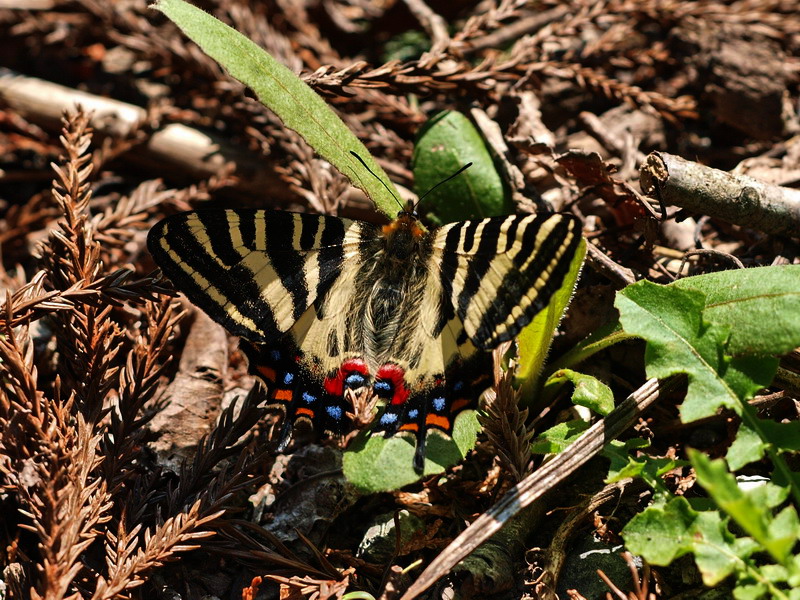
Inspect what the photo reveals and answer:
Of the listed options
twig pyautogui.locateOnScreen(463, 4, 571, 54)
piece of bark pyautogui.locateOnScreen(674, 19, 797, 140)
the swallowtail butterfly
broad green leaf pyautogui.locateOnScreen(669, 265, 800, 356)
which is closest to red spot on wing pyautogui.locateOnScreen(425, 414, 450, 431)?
the swallowtail butterfly

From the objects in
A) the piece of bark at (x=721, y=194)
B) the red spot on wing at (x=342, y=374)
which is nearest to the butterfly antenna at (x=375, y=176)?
the red spot on wing at (x=342, y=374)

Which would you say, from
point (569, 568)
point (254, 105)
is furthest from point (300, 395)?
point (254, 105)

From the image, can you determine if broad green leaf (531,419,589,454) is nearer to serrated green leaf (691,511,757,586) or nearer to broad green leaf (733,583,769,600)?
serrated green leaf (691,511,757,586)

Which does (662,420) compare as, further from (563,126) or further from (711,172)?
(563,126)

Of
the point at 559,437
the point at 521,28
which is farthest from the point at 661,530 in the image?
the point at 521,28

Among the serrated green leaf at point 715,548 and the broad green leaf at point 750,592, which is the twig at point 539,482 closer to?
the serrated green leaf at point 715,548
